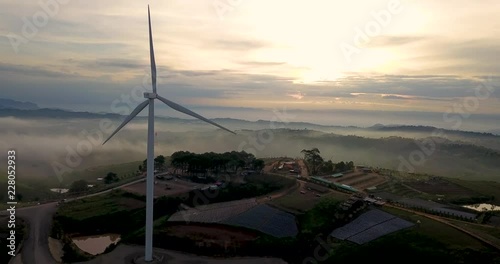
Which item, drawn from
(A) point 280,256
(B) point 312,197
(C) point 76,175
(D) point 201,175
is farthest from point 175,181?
(C) point 76,175

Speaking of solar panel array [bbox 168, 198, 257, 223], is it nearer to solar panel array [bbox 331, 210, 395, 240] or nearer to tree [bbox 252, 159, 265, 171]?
solar panel array [bbox 331, 210, 395, 240]

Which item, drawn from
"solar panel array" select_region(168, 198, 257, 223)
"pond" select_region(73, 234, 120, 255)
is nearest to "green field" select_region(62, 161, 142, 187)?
"pond" select_region(73, 234, 120, 255)

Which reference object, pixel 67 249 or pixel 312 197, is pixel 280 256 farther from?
pixel 67 249

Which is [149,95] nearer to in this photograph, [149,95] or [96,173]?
[149,95]

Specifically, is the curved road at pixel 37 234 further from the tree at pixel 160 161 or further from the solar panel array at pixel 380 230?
the solar panel array at pixel 380 230

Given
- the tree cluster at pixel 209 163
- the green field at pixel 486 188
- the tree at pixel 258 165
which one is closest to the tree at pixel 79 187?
the tree cluster at pixel 209 163

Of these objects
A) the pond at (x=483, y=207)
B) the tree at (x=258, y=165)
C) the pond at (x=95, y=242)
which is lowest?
the pond at (x=95, y=242)

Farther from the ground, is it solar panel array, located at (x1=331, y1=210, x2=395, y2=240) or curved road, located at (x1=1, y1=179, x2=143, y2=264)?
solar panel array, located at (x1=331, y1=210, x2=395, y2=240)
